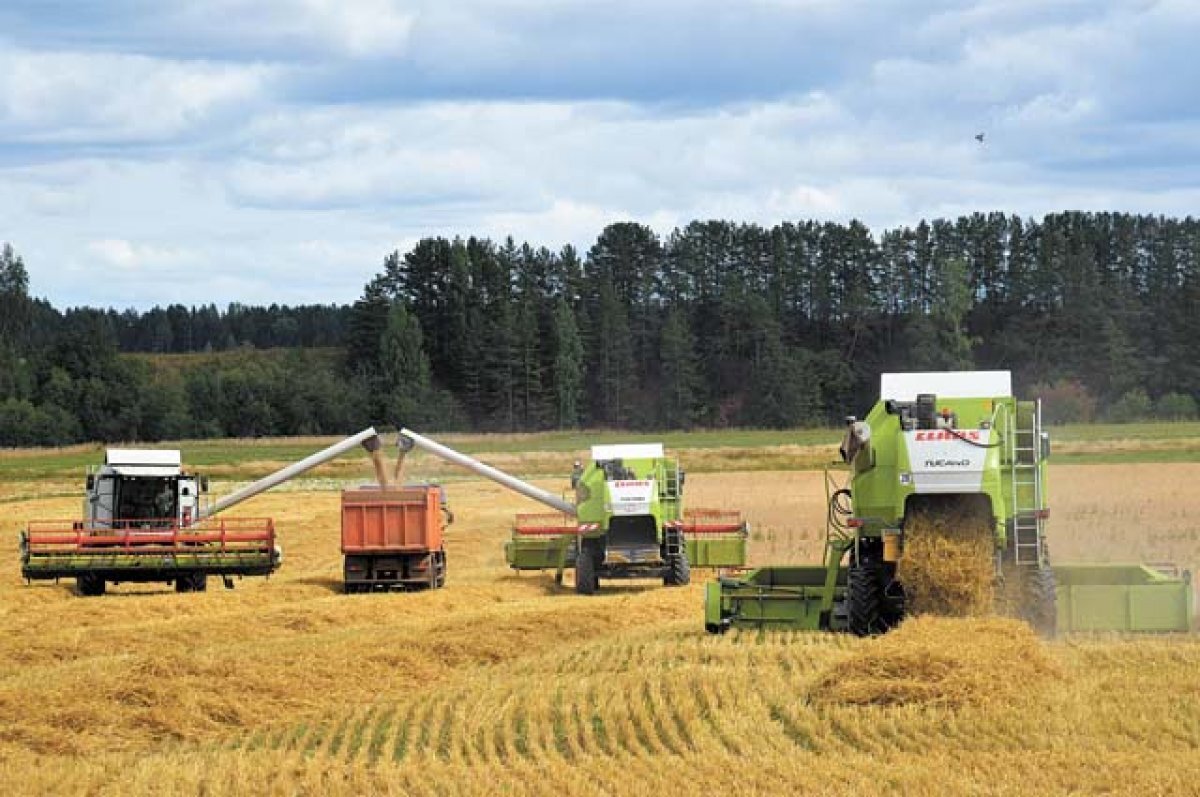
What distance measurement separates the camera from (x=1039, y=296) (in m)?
125

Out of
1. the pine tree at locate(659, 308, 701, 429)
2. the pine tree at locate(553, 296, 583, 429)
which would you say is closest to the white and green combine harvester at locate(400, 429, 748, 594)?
the pine tree at locate(659, 308, 701, 429)

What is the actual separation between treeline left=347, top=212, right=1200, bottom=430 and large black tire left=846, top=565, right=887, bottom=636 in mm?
85525

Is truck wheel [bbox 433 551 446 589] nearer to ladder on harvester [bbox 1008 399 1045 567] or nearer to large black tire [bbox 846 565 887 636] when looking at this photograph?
large black tire [bbox 846 565 887 636]

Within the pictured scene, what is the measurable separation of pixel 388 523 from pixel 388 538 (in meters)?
0.27

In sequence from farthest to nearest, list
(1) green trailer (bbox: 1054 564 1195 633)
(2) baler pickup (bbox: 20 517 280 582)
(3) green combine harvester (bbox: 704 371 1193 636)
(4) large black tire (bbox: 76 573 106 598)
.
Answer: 1. (4) large black tire (bbox: 76 573 106 598)
2. (2) baler pickup (bbox: 20 517 280 582)
3. (1) green trailer (bbox: 1054 564 1195 633)
4. (3) green combine harvester (bbox: 704 371 1193 636)

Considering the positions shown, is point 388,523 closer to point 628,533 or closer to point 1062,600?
point 628,533

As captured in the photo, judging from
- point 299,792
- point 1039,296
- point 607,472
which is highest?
point 1039,296

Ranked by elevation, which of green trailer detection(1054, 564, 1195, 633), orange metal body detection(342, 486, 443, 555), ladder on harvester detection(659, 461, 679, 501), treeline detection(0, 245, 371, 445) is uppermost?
treeline detection(0, 245, 371, 445)

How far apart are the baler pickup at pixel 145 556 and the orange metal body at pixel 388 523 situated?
141 cm

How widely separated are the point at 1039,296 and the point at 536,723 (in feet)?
379

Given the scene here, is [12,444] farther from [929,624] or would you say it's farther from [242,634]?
[929,624]

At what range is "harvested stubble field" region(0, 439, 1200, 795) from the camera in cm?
1230

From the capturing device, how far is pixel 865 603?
1905 centimetres

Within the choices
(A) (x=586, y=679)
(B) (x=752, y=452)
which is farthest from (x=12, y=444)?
(A) (x=586, y=679)
